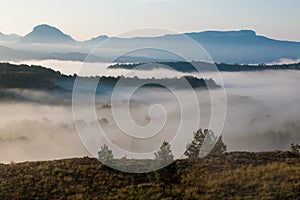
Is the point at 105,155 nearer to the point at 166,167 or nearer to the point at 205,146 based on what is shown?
the point at 166,167

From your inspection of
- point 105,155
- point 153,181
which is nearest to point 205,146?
point 105,155

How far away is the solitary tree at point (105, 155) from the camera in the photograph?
163ft

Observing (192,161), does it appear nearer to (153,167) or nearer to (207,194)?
(153,167)

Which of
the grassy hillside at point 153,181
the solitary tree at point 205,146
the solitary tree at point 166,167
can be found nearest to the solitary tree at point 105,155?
the grassy hillside at point 153,181

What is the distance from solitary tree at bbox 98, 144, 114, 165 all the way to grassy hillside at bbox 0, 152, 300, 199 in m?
0.90

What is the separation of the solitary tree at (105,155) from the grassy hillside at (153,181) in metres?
0.90

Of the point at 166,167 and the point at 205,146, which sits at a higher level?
the point at 205,146

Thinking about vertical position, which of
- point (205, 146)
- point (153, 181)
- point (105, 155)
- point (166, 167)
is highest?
point (105, 155)

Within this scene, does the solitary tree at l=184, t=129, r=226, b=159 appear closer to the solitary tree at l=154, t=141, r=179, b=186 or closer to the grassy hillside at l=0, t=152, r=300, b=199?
the grassy hillside at l=0, t=152, r=300, b=199

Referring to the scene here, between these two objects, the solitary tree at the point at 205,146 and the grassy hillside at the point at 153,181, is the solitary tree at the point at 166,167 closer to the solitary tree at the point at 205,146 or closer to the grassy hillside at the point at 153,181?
the grassy hillside at the point at 153,181

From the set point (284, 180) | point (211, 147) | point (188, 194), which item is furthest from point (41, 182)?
point (211, 147)

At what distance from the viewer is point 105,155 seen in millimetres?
50125

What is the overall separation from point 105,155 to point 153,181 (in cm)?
844

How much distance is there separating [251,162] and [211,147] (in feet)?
50.6
